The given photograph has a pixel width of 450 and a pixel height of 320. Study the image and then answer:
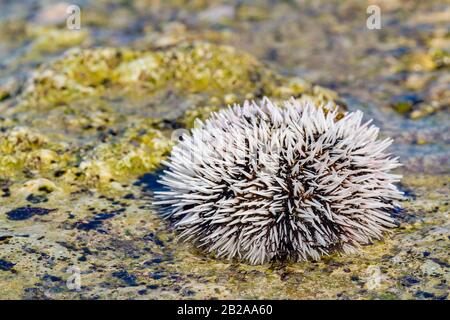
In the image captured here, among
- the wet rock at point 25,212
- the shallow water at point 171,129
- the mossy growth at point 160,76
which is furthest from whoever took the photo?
the mossy growth at point 160,76

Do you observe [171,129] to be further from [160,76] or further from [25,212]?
[25,212]

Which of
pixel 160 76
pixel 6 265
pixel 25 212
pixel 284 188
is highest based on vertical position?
pixel 160 76

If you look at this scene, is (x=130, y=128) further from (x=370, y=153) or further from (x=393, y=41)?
(x=393, y=41)

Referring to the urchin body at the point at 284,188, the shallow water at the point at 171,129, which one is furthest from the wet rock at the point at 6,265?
the urchin body at the point at 284,188

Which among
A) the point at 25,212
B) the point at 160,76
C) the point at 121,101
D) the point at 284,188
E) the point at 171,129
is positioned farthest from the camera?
the point at 160,76

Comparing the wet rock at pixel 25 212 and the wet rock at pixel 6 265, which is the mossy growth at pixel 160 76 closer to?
Result: the wet rock at pixel 25 212

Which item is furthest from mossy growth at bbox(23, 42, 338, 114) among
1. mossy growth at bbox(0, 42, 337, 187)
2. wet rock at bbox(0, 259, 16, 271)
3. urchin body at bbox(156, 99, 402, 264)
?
wet rock at bbox(0, 259, 16, 271)

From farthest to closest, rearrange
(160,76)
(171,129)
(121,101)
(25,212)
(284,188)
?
(160,76)
(121,101)
(171,129)
(25,212)
(284,188)

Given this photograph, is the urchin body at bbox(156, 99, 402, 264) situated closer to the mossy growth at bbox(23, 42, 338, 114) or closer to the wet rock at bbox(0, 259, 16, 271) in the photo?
the wet rock at bbox(0, 259, 16, 271)

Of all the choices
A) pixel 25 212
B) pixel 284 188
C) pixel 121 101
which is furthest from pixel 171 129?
pixel 284 188
